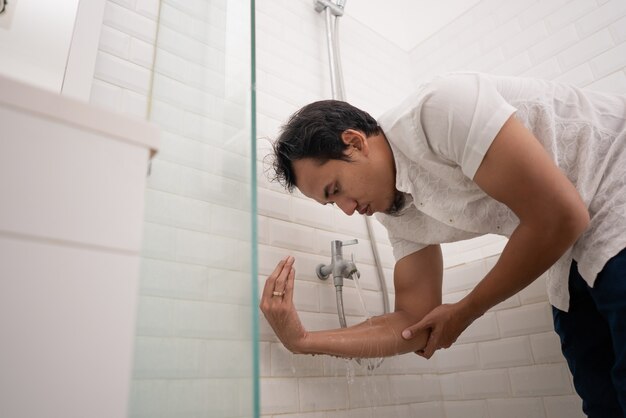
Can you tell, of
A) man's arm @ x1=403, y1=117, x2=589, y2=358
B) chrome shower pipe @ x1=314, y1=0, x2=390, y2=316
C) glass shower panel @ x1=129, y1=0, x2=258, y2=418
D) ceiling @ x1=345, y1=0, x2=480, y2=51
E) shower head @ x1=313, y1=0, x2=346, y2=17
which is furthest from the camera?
ceiling @ x1=345, y1=0, x2=480, y2=51

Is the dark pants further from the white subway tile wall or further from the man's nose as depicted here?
the man's nose

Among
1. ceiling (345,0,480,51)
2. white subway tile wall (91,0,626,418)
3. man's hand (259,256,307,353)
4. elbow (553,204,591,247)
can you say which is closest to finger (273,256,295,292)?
man's hand (259,256,307,353)

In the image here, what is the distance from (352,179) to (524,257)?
1.31 feet

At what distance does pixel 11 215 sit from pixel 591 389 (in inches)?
45.7

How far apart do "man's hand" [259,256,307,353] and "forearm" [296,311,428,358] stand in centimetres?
3

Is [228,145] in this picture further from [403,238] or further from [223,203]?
[403,238]

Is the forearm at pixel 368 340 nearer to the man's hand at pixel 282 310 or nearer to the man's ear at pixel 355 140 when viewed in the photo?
the man's hand at pixel 282 310

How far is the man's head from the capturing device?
40.6 inches

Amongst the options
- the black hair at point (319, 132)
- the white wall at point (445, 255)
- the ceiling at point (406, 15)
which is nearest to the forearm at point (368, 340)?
the white wall at point (445, 255)

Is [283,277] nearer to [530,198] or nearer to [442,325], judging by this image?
[442,325]

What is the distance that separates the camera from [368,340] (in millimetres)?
1089

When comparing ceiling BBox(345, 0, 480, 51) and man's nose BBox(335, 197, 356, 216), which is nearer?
man's nose BBox(335, 197, 356, 216)

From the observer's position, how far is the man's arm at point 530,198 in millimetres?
784

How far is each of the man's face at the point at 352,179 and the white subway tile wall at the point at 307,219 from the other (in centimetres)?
22
